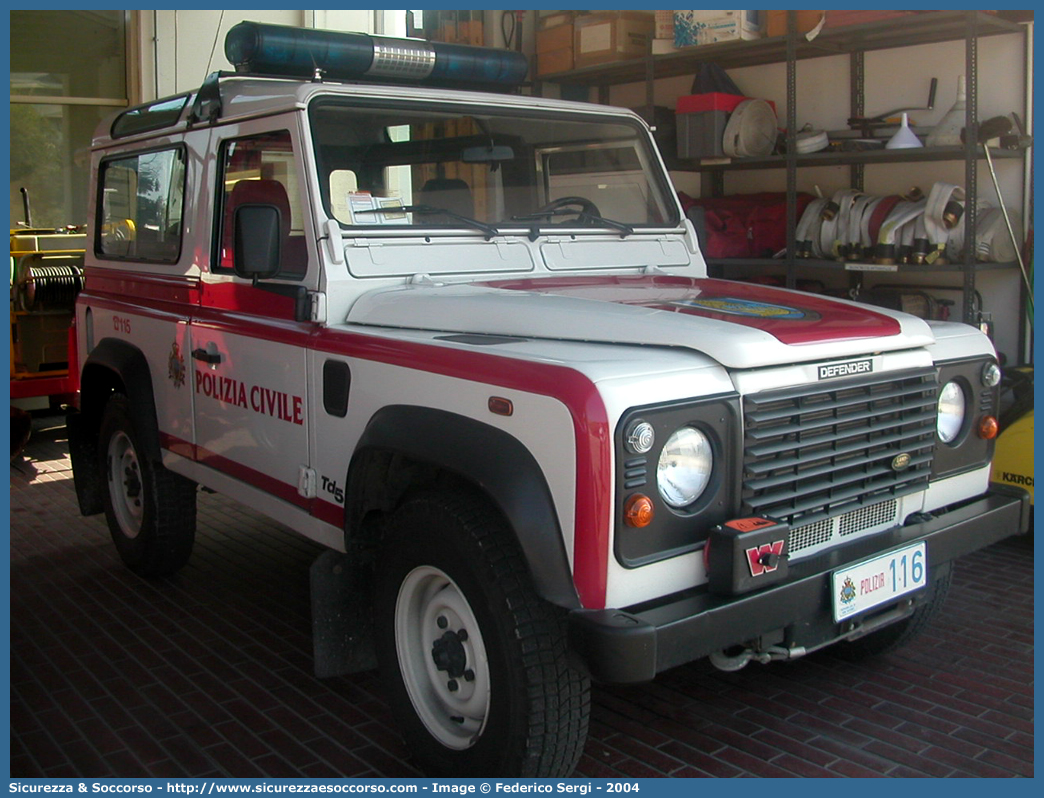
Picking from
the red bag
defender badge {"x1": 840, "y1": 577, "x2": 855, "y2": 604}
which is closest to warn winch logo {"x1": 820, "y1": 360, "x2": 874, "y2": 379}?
defender badge {"x1": 840, "y1": 577, "x2": 855, "y2": 604}

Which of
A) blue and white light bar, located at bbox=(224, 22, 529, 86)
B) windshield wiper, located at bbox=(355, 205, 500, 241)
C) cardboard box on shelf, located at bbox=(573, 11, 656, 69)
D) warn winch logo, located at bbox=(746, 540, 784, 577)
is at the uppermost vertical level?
cardboard box on shelf, located at bbox=(573, 11, 656, 69)

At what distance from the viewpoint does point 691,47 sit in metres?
7.14

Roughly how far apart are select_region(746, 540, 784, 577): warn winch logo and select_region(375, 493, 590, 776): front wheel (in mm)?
462

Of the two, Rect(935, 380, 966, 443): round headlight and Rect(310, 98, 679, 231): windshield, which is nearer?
Rect(935, 380, 966, 443): round headlight

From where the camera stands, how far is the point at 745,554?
2.42 metres

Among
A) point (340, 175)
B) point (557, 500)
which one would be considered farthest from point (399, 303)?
point (557, 500)

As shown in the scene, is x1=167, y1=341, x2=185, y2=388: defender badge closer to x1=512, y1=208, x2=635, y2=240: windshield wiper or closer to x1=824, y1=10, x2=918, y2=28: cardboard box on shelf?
x1=512, y1=208, x2=635, y2=240: windshield wiper

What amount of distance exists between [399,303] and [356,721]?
1340 millimetres

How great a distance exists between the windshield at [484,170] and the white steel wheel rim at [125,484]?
6.32ft

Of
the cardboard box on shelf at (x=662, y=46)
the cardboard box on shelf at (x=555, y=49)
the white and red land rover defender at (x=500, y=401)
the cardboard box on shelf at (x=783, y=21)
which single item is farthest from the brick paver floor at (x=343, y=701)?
the cardboard box on shelf at (x=555, y=49)

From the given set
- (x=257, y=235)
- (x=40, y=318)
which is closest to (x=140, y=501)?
(x=257, y=235)

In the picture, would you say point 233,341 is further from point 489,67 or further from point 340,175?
point 489,67

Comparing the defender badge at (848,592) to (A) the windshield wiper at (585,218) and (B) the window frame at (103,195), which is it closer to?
(A) the windshield wiper at (585,218)

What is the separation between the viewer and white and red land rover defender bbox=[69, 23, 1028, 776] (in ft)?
7.97
